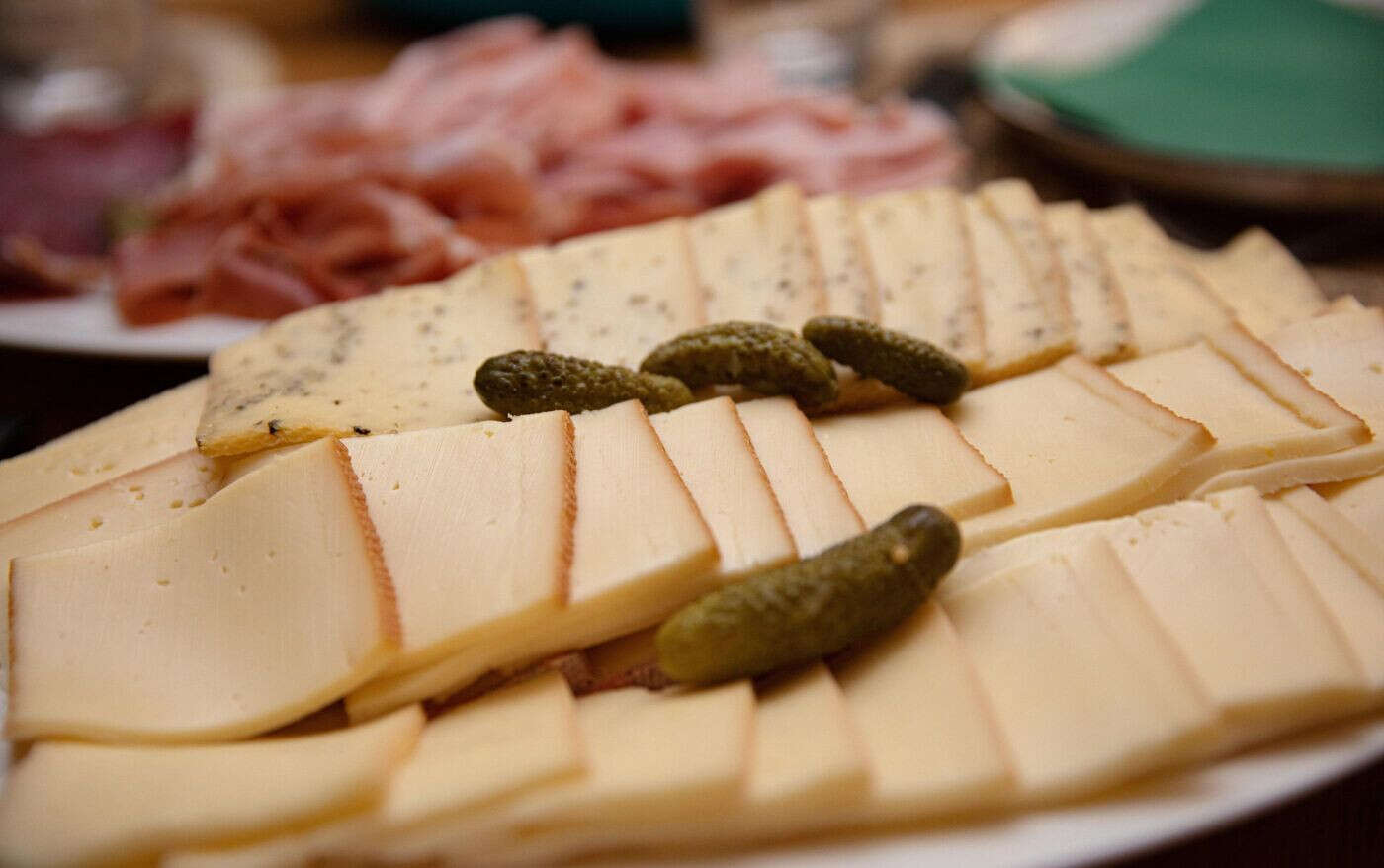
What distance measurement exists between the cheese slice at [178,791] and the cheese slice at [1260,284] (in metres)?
1.80

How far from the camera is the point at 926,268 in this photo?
2.31 m

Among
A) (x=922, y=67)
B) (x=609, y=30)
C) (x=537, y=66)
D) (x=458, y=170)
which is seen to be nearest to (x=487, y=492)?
(x=458, y=170)

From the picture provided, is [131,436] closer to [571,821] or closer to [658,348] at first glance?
[658,348]

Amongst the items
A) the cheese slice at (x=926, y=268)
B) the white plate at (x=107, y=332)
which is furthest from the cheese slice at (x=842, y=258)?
the white plate at (x=107, y=332)

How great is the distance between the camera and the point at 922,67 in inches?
177

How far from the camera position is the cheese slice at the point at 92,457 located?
77.2 inches

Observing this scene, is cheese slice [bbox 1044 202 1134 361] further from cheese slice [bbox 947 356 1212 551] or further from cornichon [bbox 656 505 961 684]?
cornichon [bbox 656 505 961 684]

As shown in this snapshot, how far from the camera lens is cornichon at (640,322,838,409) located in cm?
192

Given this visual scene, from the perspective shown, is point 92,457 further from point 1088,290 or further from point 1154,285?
point 1154,285

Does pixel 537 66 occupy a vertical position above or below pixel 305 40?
above

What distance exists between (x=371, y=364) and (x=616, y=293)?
0.49 metres

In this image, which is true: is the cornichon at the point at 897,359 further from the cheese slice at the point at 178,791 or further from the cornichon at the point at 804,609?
the cheese slice at the point at 178,791

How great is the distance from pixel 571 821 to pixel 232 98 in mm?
3565

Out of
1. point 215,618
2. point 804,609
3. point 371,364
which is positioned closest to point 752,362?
point 804,609
